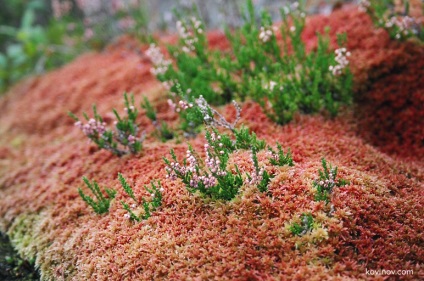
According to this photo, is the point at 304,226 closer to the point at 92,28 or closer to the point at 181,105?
the point at 181,105

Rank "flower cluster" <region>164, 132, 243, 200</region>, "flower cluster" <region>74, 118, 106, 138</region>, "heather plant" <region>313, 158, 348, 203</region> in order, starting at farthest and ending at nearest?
"flower cluster" <region>74, 118, 106, 138</region> → "flower cluster" <region>164, 132, 243, 200</region> → "heather plant" <region>313, 158, 348, 203</region>

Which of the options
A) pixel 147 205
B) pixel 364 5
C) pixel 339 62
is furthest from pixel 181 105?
pixel 364 5

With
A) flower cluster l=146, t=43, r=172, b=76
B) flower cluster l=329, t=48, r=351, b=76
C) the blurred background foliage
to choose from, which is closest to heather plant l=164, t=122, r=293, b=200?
flower cluster l=329, t=48, r=351, b=76

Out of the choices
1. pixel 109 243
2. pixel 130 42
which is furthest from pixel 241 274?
pixel 130 42

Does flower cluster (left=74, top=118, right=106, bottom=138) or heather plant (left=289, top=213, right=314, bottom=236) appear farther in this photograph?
flower cluster (left=74, top=118, right=106, bottom=138)

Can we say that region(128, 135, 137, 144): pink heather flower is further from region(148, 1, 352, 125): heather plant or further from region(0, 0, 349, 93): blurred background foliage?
region(0, 0, 349, 93): blurred background foliage

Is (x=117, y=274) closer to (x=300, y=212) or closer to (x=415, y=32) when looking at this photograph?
(x=300, y=212)

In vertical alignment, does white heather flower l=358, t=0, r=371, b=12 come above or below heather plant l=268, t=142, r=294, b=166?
above
